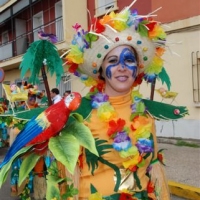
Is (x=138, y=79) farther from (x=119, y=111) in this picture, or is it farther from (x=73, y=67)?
(x=73, y=67)

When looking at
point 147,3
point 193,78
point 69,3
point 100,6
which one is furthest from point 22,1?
point 193,78

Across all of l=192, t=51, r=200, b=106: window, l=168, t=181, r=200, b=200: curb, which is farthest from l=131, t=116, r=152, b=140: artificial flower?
l=192, t=51, r=200, b=106: window

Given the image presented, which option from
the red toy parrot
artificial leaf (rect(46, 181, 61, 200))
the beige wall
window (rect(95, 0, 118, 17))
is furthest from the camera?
the beige wall

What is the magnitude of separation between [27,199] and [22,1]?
12.5 m

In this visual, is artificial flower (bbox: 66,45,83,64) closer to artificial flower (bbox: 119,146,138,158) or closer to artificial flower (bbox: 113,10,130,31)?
artificial flower (bbox: 113,10,130,31)

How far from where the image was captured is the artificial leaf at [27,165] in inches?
56.8

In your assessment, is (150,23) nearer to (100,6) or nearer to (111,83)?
(111,83)

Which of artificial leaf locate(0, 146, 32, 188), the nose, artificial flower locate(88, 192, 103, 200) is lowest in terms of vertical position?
artificial flower locate(88, 192, 103, 200)

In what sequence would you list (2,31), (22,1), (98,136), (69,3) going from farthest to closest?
(2,31), (22,1), (69,3), (98,136)

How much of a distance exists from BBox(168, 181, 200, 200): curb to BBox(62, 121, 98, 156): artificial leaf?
10.8 feet

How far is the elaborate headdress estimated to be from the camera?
1910mm

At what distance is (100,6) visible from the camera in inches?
445

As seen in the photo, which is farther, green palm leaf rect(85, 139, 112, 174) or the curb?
the curb

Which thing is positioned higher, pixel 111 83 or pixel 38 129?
pixel 111 83
